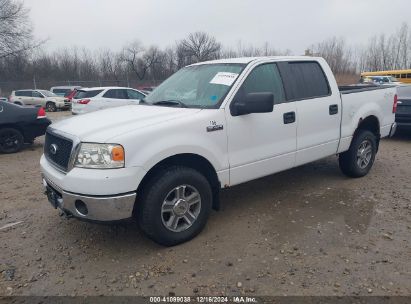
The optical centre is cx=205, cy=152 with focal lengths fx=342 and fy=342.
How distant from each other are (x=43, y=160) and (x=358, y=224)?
3616 mm

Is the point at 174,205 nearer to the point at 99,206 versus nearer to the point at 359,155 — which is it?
the point at 99,206

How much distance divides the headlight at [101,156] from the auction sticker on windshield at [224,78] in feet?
4.87

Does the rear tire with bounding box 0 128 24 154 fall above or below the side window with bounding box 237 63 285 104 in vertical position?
below

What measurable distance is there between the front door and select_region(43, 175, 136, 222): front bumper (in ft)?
4.04

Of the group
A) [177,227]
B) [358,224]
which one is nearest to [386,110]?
[358,224]

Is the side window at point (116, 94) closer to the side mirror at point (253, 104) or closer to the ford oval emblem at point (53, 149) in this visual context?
the ford oval emblem at point (53, 149)

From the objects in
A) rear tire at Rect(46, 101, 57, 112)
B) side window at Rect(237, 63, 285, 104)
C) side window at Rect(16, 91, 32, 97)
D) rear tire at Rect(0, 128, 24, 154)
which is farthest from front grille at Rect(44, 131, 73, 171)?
side window at Rect(16, 91, 32, 97)

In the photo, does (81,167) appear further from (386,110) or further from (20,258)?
(386,110)

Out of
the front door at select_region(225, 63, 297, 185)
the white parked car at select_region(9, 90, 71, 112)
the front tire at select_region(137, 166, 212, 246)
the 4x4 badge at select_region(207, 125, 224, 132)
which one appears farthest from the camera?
the white parked car at select_region(9, 90, 71, 112)

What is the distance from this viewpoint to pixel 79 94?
1412 centimetres

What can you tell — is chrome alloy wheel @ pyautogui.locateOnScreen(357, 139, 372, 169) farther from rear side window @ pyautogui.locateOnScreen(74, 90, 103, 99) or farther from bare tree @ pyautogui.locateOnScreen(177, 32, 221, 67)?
bare tree @ pyautogui.locateOnScreen(177, 32, 221, 67)

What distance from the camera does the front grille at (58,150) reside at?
3.22m

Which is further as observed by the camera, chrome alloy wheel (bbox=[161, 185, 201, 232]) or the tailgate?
the tailgate

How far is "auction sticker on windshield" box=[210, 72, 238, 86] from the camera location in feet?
12.5
